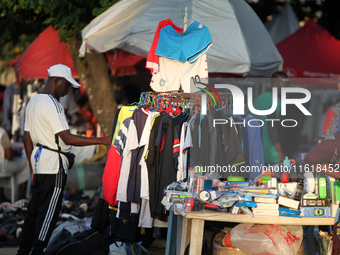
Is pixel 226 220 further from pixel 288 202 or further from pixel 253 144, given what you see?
pixel 253 144

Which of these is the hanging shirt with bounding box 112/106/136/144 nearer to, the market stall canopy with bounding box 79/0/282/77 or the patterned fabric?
the market stall canopy with bounding box 79/0/282/77

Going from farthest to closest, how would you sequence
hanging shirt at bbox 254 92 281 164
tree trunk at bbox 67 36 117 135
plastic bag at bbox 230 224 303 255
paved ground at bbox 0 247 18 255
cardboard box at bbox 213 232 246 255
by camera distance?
tree trunk at bbox 67 36 117 135 < paved ground at bbox 0 247 18 255 < hanging shirt at bbox 254 92 281 164 < cardboard box at bbox 213 232 246 255 < plastic bag at bbox 230 224 303 255

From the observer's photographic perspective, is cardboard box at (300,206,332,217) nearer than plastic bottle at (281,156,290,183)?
Yes

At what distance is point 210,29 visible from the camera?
254 inches

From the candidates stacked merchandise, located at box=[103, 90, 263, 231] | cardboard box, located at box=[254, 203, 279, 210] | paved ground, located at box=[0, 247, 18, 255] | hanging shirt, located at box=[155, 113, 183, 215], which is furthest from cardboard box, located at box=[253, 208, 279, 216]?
paved ground, located at box=[0, 247, 18, 255]

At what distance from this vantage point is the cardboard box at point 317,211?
139 inches

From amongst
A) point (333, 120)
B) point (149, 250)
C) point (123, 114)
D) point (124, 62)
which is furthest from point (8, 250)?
point (333, 120)

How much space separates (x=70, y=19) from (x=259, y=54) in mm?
3482

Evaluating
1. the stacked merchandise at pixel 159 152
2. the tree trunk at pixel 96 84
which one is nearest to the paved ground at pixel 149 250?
the stacked merchandise at pixel 159 152

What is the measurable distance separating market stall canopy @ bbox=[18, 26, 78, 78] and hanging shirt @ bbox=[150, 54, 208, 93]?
4.13 metres

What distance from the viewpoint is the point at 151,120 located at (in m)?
4.41

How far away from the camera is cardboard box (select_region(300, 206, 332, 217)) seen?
3.53 metres

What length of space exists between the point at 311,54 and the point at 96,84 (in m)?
4.81
